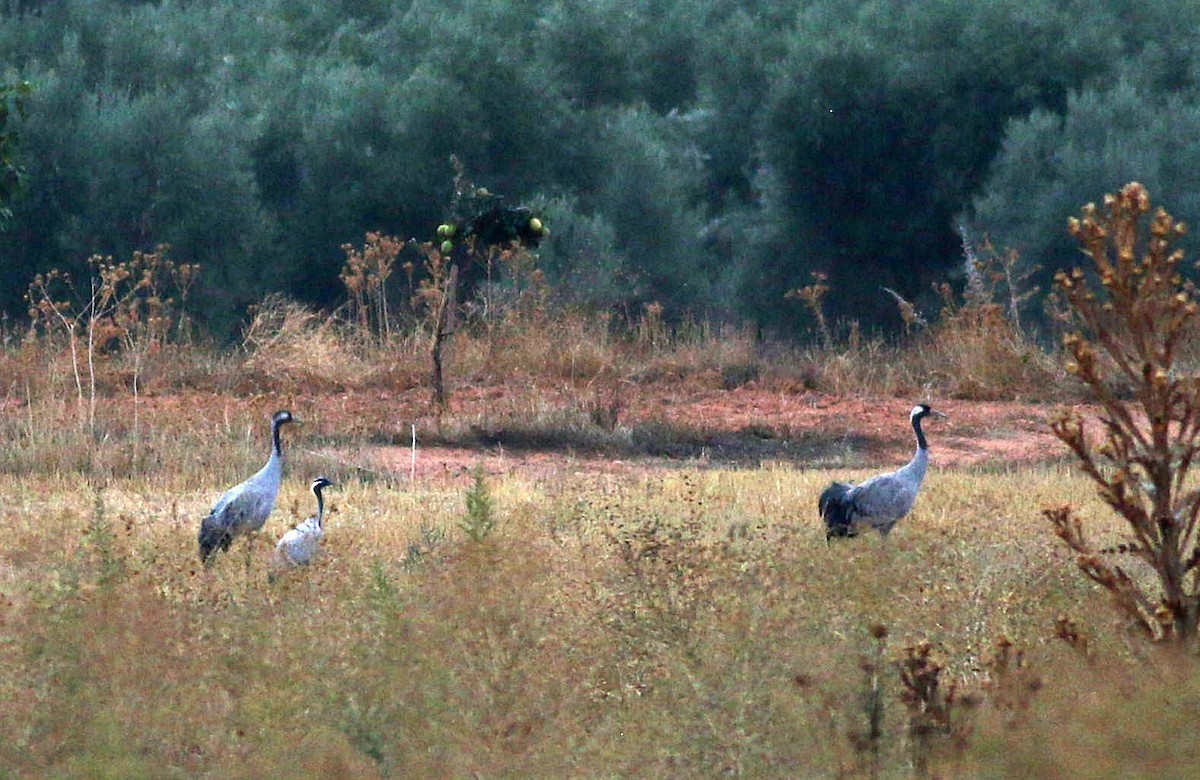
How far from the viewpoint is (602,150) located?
89.7 ft

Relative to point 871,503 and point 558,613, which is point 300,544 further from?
point 871,503

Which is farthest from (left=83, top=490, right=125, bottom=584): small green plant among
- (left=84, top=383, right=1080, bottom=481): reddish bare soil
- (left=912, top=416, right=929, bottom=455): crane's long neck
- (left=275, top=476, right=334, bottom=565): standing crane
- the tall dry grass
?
(left=84, top=383, right=1080, bottom=481): reddish bare soil

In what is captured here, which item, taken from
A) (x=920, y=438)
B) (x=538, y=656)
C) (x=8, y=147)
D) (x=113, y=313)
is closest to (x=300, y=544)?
(x=538, y=656)

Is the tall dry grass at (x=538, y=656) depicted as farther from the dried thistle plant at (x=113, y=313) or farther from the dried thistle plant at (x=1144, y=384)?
the dried thistle plant at (x=113, y=313)

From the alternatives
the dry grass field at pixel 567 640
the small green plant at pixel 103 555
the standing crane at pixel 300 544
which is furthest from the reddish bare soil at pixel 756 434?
the small green plant at pixel 103 555

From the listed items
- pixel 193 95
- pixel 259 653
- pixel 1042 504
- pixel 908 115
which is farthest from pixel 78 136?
pixel 259 653

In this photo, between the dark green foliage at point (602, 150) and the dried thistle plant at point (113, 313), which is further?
the dark green foliage at point (602, 150)

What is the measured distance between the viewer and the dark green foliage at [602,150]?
76.3ft

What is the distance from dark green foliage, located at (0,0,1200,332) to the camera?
916 inches

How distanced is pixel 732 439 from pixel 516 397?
7.62 feet

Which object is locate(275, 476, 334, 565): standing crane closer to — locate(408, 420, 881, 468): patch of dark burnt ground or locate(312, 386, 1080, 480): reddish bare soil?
locate(312, 386, 1080, 480): reddish bare soil

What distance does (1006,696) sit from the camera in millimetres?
4703

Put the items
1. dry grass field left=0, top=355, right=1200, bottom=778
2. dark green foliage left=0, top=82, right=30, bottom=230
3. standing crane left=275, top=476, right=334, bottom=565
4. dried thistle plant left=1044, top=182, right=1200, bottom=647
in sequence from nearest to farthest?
dry grass field left=0, top=355, right=1200, bottom=778
dried thistle plant left=1044, top=182, right=1200, bottom=647
standing crane left=275, top=476, right=334, bottom=565
dark green foliage left=0, top=82, right=30, bottom=230

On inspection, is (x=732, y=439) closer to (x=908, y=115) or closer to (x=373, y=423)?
(x=373, y=423)
